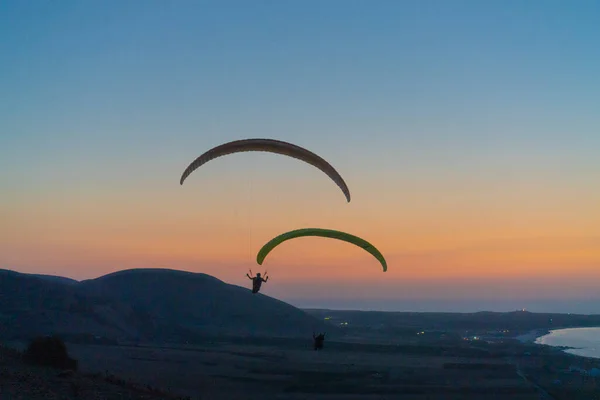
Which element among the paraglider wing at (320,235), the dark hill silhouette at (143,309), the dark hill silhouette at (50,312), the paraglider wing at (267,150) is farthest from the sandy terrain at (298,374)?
the paraglider wing at (267,150)

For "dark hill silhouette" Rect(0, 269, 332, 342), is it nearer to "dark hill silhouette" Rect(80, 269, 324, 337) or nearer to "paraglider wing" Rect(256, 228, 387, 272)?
"dark hill silhouette" Rect(80, 269, 324, 337)

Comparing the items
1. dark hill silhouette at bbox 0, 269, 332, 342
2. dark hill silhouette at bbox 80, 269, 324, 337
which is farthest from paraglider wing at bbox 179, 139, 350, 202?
dark hill silhouette at bbox 80, 269, 324, 337

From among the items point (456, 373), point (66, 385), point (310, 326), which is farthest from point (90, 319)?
point (66, 385)

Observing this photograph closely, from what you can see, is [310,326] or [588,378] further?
[310,326]

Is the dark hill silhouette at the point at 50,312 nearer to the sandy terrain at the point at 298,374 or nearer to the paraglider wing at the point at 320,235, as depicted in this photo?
the sandy terrain at the point at 298,374

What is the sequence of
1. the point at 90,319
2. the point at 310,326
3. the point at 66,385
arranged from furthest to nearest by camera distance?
the point at 310,326 < the point at 90,319 < the point at 66,385

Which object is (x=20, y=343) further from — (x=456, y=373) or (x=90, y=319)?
(x=456, y=373)
